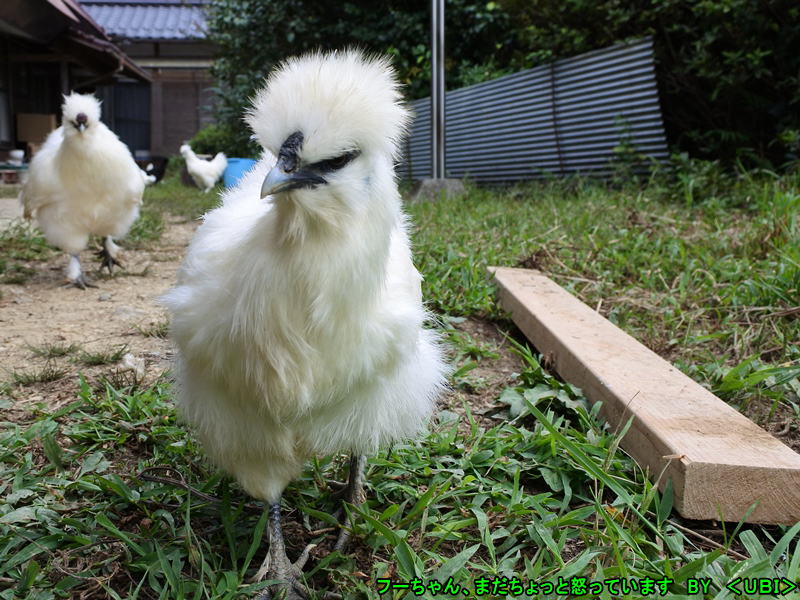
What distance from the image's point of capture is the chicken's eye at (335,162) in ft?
5.41

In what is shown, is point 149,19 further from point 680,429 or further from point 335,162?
point 680,429

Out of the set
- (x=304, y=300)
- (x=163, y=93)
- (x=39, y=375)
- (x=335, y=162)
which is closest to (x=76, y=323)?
(x=39, y=375)

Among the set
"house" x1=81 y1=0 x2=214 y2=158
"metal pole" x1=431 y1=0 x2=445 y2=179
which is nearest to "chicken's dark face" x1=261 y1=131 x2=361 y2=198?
"metal pole" x1=431 y1=0 x2=445 y2=179

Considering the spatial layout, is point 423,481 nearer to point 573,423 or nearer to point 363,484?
point 363,484

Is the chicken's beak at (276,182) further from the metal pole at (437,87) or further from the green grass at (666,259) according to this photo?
the metal pole at (437,87)

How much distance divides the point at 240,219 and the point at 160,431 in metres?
1.02

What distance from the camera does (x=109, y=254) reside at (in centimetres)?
566

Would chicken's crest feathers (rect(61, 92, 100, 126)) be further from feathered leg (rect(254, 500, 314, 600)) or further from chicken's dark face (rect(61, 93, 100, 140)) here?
feathered leg (rect(254, 500, 314, 600))

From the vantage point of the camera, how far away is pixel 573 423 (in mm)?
2635

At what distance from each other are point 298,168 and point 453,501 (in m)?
1.21

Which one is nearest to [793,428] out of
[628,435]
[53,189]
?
[628,435]

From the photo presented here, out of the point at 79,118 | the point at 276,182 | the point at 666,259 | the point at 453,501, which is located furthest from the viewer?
the point at 79,118

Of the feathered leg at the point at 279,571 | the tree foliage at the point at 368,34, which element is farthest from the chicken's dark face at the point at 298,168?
the tree foliage at the point at 368,34

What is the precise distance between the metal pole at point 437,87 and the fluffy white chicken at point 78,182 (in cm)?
483
